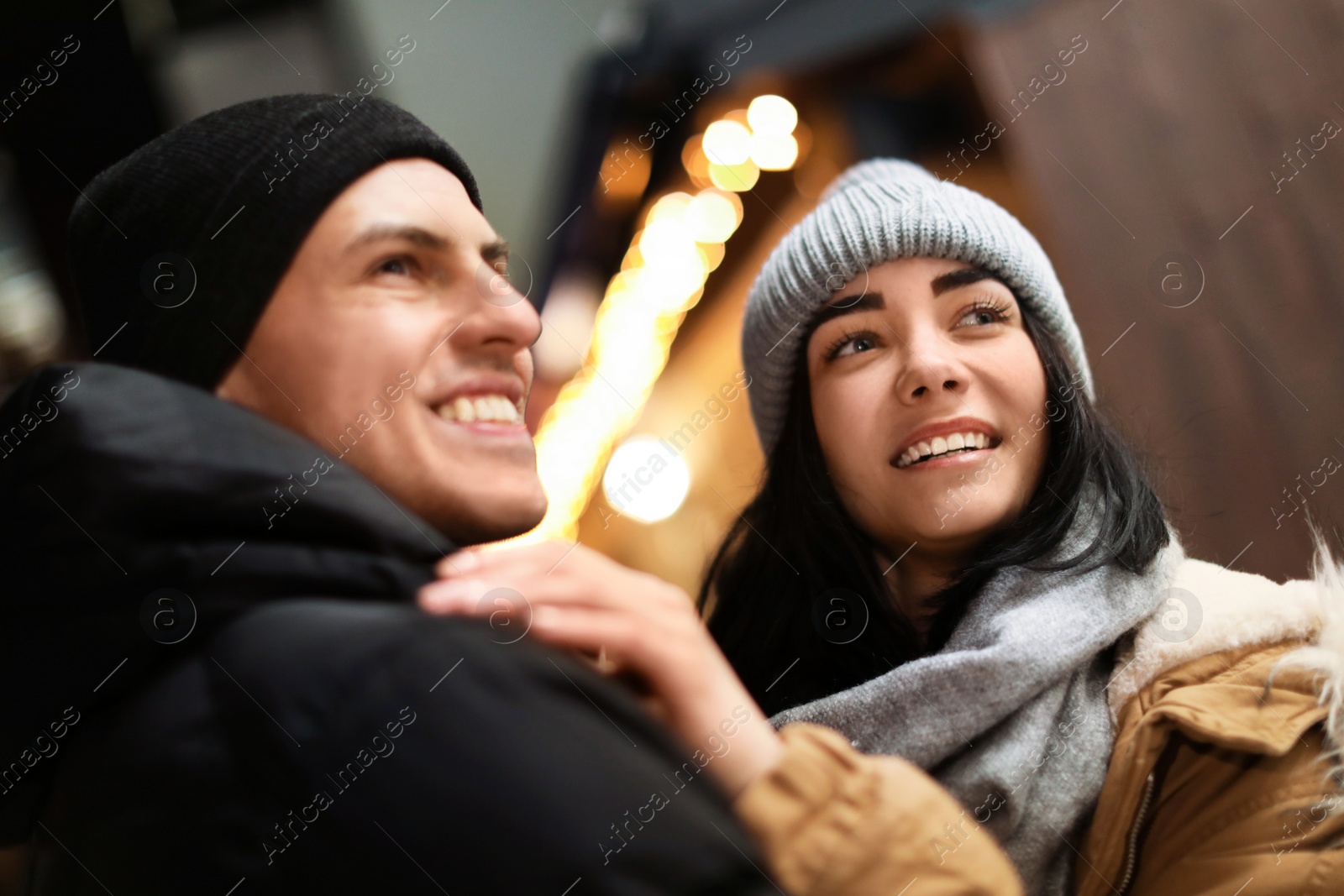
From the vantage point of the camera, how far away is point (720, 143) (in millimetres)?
3021

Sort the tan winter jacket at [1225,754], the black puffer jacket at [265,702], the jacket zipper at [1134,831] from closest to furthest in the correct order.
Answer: the black puffer jacket at [265,702] → the tan winter jacket at [1225,754] → the jacket zipper at [1134,831]

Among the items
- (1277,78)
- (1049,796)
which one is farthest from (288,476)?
(1277,78)

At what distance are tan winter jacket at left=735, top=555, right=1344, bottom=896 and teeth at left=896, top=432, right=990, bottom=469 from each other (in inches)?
12.8

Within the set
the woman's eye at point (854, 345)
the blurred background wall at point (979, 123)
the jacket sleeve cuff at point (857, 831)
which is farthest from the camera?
the blurred background wall at point (979, 123)

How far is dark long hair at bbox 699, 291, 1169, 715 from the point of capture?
135 centimetres

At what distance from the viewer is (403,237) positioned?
1088 millimetres

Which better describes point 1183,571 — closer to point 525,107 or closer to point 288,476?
point 288,476

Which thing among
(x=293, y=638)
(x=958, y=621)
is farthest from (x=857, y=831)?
(x=958, y=621)

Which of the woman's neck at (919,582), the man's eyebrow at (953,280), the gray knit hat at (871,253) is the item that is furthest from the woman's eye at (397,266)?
the woman's neck at (919,582)

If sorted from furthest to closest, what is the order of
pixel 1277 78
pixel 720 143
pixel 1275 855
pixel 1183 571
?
pixel 720 143 → pixel 1277 78 → pixel 1183 571 → pixel 1275 855

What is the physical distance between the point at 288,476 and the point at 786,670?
1.03 m

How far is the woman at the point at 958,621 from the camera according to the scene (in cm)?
75

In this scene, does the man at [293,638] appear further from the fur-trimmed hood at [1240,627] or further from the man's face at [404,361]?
the fur-trimmed hood at [1240,627]

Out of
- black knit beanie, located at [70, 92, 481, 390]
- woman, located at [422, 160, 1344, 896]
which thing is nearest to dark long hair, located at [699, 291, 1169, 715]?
woman, located at [422, 160, 1344, 896]
